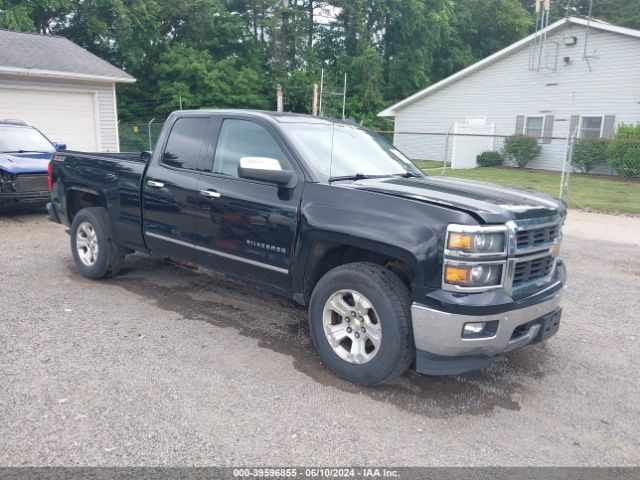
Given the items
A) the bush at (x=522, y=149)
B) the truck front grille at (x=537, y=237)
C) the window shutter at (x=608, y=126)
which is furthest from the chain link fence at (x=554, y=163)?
the truck front grille at (x=537, y=237)

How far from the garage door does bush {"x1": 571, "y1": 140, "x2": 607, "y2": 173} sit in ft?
55.0

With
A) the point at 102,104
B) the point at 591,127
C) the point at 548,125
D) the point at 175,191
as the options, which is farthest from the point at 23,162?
the point at 591,127

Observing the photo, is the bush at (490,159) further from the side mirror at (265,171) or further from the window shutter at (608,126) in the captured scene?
the side mirror at (265,171)

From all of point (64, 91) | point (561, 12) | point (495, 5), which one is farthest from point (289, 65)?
point (561, 12)

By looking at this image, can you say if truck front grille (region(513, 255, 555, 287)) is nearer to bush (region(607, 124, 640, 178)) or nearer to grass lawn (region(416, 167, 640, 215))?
grass lawn (region(416, 167, 640, 215))

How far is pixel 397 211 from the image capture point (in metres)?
3.68

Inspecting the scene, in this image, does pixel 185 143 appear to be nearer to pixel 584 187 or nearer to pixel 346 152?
pixel 346 152

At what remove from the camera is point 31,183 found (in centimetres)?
955

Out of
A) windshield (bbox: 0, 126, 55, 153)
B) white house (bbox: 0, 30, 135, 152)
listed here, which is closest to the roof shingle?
white house (bbox: 0, 30, 135, 152)

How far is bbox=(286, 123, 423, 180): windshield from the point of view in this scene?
4.47 meters

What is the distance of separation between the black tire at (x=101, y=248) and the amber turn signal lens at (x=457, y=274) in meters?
3.93

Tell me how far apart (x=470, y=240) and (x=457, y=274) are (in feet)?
0.73

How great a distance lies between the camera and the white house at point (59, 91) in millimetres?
15891

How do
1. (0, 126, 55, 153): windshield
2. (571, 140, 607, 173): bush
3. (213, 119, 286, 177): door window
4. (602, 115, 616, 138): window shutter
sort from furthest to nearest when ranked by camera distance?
(602, 115, 616, 138): window shutter → (571, 140, 607, 173): bush → (0, 126, 55, 153): windshield → (213, 119, 286, 177): door window
